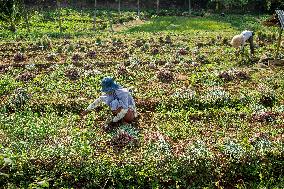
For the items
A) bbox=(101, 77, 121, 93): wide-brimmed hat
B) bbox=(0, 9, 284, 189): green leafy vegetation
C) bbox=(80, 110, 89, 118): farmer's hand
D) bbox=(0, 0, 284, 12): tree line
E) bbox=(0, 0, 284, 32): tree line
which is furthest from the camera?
bbox=(0, 0, 284, 12): tree line

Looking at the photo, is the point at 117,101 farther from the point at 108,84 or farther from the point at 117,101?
the point at 108,84

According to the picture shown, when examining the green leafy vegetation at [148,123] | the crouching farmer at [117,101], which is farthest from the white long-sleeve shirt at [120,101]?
the green leafy vegetation at [148,123]

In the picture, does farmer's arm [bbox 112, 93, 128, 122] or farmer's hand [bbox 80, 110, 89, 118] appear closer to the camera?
farmer's arm [bbox 112, 93, 128, 122]

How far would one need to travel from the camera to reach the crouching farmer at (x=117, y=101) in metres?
11.8

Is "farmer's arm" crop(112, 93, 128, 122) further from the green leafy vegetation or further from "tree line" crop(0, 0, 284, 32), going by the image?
"tree line" crop(0, 0, 284, 32)

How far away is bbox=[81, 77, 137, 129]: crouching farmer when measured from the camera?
11828 millimetres

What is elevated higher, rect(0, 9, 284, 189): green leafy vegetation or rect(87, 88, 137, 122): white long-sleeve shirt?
rect(87, 88, 137, 122): white long-sleeve shirt

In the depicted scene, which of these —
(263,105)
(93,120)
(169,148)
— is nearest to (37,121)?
(93,120)

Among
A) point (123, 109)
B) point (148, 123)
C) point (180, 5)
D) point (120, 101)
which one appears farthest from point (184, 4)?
point (123, 109)

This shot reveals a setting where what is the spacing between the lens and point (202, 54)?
23.0 metres

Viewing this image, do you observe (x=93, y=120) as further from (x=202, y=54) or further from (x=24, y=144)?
(x=202, y=54)

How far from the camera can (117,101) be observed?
39.0ft

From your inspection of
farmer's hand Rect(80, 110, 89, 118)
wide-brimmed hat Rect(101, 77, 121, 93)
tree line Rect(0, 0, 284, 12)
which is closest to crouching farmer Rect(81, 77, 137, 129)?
wide-brimmed hat Rect(101, 77, 121, 93)

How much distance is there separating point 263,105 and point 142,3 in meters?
47.8
